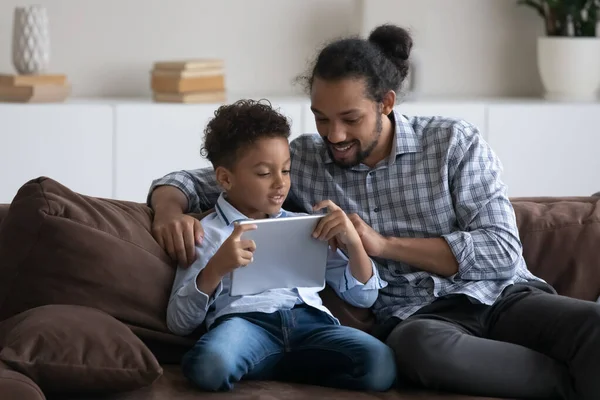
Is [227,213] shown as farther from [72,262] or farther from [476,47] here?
[476,47]

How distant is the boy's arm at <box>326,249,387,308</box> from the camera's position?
2.70m

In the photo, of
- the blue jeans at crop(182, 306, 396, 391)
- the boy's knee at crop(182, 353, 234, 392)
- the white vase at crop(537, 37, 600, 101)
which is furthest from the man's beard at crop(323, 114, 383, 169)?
the white vase at crop(537, 37, 600, 101)

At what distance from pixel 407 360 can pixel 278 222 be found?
44 cm

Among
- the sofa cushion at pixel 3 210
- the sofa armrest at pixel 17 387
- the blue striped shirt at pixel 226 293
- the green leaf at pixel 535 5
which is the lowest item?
the sofa armrest at pixel 17 387

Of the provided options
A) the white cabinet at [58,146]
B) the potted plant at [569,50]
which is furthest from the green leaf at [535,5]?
the white cabinet at [58,146]

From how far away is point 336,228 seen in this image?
8.44 feet

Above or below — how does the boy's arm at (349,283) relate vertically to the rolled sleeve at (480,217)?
below

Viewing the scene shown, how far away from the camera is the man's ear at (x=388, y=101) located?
2.88 m

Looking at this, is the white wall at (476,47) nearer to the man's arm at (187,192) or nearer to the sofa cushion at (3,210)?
the man's arm at (187,192)

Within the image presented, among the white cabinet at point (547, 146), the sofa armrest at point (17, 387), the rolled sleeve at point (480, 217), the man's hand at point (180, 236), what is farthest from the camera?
the white cabinet at point (547, 146)

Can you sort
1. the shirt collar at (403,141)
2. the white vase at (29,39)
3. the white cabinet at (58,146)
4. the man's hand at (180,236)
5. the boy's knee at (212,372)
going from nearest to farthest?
the boy's knee at (212,372), the man's hand at (180,236), the shirt collar at (403,141), the white cabinet at (58,146), the white vase at (29,39)

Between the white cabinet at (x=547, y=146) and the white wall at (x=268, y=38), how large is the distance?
38 cm

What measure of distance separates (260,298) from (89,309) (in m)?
0.41

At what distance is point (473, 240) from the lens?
274 centimetres
